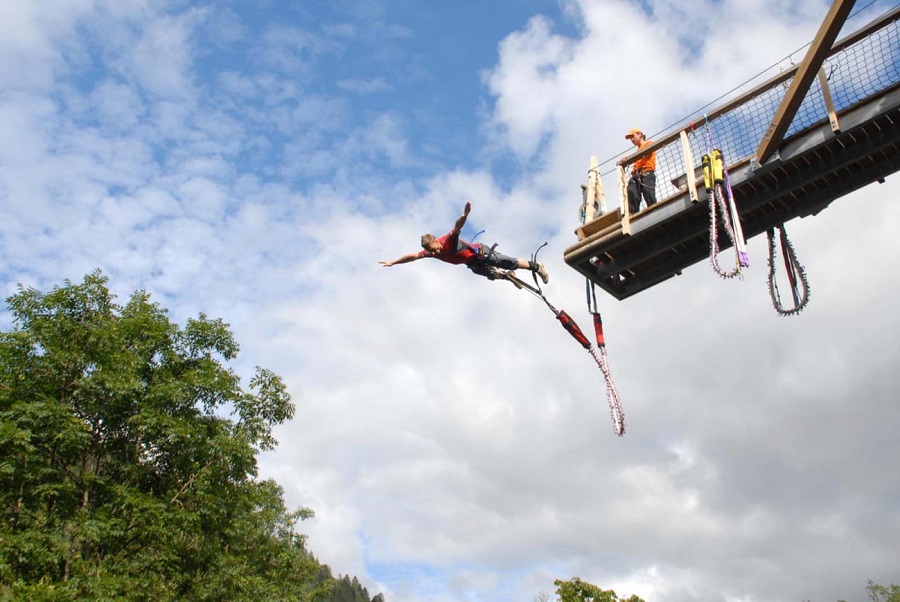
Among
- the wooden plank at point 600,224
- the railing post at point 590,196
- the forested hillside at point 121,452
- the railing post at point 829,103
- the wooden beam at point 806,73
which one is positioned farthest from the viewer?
the forested hillside at point 121,452

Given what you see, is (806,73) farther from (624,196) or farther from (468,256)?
(468,256)

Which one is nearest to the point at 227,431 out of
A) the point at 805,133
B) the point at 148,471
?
the point at 148,471

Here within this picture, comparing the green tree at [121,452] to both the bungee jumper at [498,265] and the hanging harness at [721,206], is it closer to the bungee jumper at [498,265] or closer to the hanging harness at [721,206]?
the bungee jumper at [498,265]

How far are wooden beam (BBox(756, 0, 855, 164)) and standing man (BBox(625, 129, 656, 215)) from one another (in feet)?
4.79

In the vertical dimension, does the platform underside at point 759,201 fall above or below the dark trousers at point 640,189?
below

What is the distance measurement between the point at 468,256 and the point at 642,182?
263 cm

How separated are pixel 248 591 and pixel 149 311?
6.67m

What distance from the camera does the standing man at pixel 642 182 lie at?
876cm

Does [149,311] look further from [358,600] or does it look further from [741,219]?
[358,600]

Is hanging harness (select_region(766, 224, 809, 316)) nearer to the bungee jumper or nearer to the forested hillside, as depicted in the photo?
the bungee jumper

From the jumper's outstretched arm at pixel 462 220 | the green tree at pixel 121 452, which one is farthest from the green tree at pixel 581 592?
the jumper's outstretched arm at pixel 462 220

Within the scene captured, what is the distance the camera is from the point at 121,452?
14.5 m

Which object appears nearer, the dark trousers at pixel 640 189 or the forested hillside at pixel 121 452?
the dark trousers at pixel 640 189

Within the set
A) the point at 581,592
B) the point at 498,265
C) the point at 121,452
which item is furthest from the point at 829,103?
the point at 581,592
